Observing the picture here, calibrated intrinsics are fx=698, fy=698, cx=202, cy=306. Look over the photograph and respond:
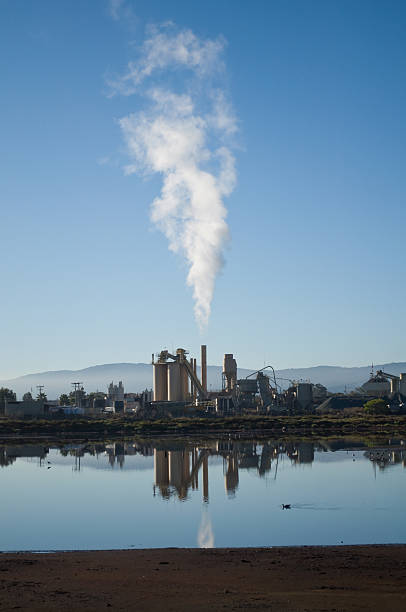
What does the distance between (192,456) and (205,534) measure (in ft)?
94.3

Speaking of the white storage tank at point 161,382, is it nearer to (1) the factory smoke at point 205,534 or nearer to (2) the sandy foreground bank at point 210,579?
(1) the factory smoke at point 205,534

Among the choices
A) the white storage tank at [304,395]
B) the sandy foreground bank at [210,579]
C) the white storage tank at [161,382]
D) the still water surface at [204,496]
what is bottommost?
the still water surface at [204,496]

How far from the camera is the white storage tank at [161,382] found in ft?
357

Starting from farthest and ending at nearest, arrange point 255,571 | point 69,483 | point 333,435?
point 333,435, point 69,483, point 255,571

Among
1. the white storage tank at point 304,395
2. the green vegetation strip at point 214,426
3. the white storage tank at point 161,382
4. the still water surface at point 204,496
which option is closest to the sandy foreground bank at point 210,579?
the still water surface at point 204,496

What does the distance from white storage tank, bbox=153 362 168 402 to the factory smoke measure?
78.8 m

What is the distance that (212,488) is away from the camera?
127 ft

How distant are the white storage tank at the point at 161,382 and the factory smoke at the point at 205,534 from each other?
78788 mm

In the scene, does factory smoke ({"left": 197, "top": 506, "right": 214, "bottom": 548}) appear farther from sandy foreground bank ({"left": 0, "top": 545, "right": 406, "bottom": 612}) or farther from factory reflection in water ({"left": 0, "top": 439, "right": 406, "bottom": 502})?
factory reflection in water ({"left": 0, "top": 439, "right": 406, "bottom": 502})

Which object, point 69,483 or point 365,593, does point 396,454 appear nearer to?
point 69,483

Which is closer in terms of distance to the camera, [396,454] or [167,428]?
[396,454]

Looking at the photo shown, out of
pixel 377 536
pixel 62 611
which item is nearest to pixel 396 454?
pixel 377 536

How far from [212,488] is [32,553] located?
56.1 ft

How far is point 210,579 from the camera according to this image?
60.1 ft
